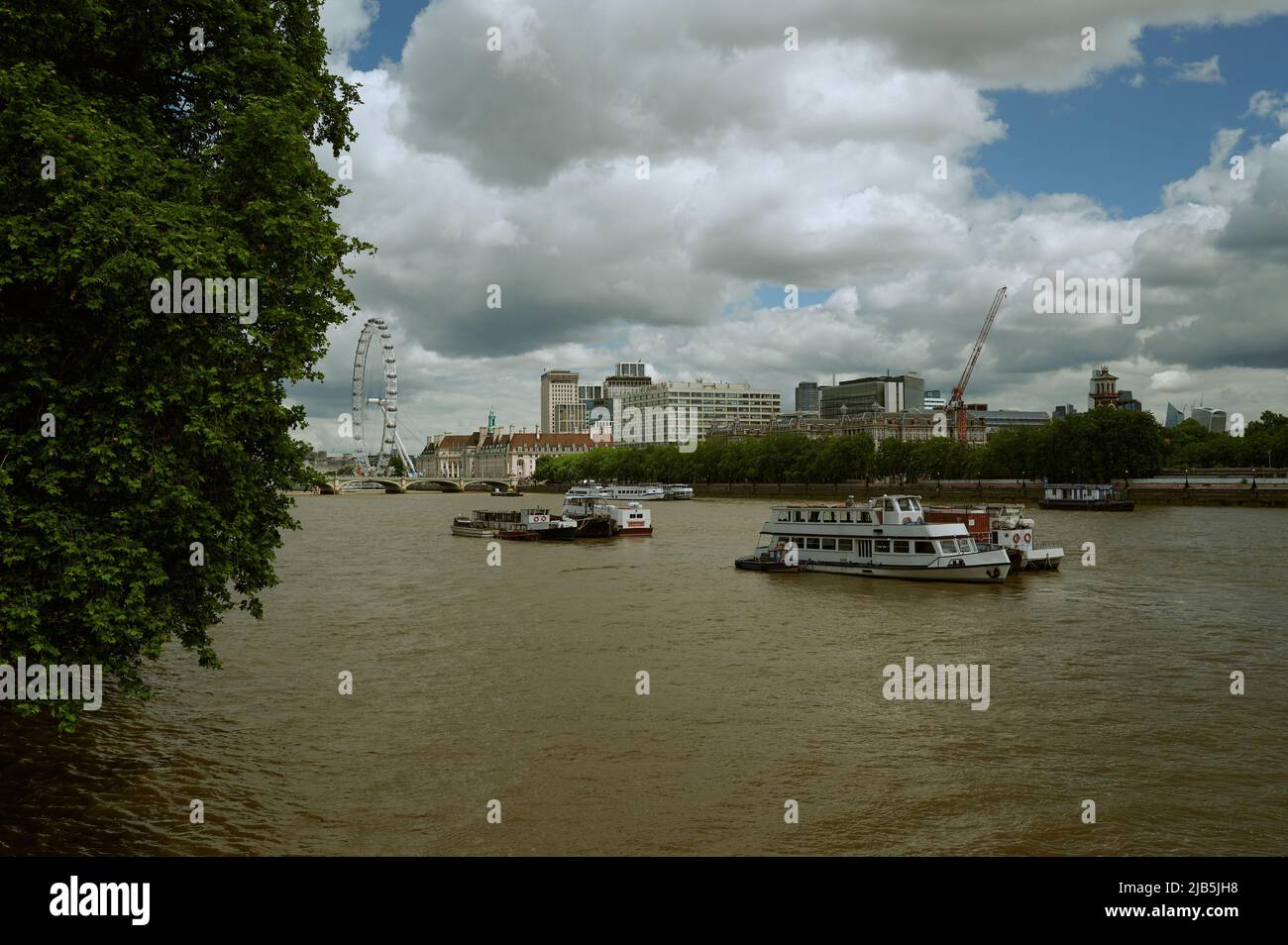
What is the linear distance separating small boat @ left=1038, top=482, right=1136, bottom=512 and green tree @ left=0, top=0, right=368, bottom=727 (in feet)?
281

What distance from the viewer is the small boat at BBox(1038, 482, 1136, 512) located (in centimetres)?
8606

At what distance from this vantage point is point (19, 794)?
48.0 ft

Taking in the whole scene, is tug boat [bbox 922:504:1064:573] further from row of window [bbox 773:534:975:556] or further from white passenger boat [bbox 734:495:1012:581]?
row of window [bbox 773:534:975:556]

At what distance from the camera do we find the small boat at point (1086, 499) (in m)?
86.1

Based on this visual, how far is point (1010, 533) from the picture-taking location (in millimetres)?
46281

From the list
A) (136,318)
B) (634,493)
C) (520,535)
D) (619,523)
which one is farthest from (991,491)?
(136,318)

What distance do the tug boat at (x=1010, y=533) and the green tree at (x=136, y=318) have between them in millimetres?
37551

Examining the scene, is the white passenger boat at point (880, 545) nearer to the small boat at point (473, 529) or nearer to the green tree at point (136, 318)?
the small boat at point (473, 529)

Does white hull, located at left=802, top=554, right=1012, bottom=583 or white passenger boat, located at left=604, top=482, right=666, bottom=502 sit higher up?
white passenger boat, located at left=604, top=482, right=666, bottom=502

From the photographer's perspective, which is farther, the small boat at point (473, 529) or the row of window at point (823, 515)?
the small boat at point (473, 529)

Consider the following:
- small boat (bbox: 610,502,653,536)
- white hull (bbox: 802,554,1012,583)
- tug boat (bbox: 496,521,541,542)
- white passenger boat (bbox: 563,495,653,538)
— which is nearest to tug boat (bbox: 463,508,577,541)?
tug boat (bbox: 496,521,541,542)

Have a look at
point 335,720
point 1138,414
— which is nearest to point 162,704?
point 335,720

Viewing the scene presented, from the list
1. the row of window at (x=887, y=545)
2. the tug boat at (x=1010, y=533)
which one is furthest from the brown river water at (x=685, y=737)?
the tug boat at (x=1010, y=533)
